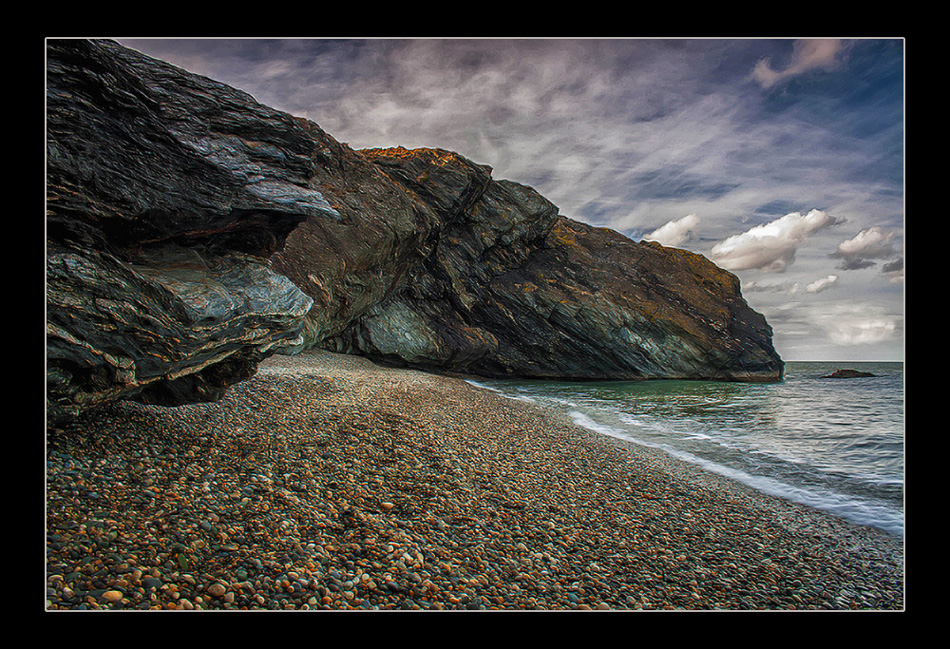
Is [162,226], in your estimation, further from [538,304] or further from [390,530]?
[538,304]

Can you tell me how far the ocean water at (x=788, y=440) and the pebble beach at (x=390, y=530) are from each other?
152 centimetres

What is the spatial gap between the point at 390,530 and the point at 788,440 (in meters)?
15.0

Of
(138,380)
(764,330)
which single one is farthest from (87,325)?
(764,330)

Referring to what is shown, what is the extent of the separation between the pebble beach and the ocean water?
4.98 ft

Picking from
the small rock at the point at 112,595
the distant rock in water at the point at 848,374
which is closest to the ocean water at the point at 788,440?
the small rock at the point at 112,595

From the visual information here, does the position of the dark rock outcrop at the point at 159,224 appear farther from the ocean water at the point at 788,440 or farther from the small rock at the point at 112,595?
the ocean water at the point at 788,440

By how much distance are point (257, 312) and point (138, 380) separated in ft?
6.23

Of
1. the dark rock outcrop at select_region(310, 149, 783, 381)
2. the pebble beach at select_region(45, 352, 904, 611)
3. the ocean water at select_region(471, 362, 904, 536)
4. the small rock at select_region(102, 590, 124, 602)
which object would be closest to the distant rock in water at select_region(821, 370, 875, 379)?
the dark rock outcrop at select_region(310, 149, 783, 381)

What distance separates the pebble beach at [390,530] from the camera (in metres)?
3.54

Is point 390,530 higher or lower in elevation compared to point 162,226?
lower

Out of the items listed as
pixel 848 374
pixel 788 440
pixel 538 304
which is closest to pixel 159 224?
pixel 788 440

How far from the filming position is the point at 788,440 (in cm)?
1352

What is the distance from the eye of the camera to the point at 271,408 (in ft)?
29.2
